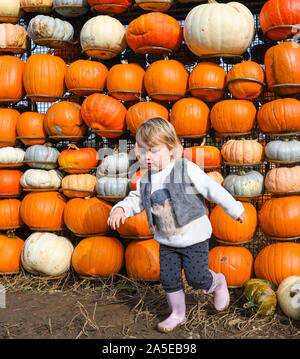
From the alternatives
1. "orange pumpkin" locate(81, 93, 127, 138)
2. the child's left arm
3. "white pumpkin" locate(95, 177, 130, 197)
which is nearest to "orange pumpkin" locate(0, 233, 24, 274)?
"white pumpkin" locate(95, 177, 130, 197)

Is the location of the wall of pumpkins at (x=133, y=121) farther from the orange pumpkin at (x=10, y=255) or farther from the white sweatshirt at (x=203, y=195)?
the white sweatshirt at (x=203, y=195)

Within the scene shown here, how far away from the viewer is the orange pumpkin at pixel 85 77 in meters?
3.84

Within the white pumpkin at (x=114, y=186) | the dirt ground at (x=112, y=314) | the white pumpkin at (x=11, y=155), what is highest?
the white pumpkin at (x=11, y=155)

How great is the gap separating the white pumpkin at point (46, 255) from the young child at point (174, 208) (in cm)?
134

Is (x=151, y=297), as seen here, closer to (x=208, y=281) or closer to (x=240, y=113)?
(x=208, y=281)

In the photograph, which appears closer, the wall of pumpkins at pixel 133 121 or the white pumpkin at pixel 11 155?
the wall of pumpkins at pixel 133 121

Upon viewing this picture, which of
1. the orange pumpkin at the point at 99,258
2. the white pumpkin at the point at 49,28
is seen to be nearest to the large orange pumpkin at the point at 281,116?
the orange pumpkin at the point at 99,258

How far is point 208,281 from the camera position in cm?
267

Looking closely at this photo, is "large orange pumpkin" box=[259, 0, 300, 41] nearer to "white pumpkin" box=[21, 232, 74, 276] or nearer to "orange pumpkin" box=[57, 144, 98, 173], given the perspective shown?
"orange pumpkin" box=[57, 144, 98, 173]

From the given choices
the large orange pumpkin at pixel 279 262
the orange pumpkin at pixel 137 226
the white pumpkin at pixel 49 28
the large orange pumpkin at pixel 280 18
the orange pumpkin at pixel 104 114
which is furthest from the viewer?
the white pumpkin at pixel 49 28

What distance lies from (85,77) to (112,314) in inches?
85.1

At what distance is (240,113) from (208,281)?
151 centimetres

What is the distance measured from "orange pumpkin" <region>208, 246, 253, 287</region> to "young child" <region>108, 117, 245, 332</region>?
2.00 feet

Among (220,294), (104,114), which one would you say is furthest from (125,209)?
(104,114)
